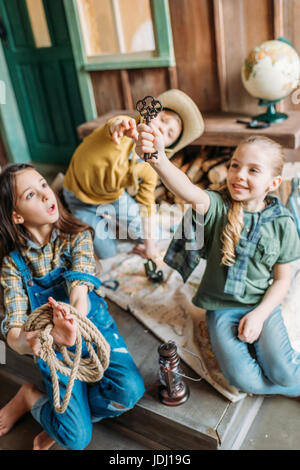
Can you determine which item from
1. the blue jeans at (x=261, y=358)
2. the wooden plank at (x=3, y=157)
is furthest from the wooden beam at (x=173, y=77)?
the wooden plank at (x=3, y=157)

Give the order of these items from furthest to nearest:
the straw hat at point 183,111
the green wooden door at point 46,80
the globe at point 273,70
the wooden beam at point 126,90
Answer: the green wooden door at point 46,80 → the wooden beam at point 126,90 → the globe at point 273,70 → the straw hat at point 183,111

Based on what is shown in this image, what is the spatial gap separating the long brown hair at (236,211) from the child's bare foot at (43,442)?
81 centimetres

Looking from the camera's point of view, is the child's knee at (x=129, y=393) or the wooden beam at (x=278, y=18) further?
the wooden beam at (x=278, y=18)

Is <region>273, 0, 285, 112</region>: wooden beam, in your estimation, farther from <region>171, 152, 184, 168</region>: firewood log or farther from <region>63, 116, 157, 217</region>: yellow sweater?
<region>63, 116, 157, 217</region>: yellow sweater

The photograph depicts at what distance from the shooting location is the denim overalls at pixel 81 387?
4.18 ft

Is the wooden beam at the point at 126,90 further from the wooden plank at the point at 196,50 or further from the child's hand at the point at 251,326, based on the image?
the child's hand at the point at 251,326

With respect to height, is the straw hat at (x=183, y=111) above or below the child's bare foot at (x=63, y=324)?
above

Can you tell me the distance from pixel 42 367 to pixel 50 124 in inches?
95.8

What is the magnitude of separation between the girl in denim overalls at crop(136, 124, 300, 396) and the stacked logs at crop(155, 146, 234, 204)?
100cm

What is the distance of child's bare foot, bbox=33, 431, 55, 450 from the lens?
1363mm

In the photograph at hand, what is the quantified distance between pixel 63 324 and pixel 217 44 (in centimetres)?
176

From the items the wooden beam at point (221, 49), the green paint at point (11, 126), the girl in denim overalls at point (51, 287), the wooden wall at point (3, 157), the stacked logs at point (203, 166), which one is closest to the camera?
the girl in denim overalls at point (51, 287)

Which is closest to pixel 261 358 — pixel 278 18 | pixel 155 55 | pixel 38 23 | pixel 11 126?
pixel 278 18

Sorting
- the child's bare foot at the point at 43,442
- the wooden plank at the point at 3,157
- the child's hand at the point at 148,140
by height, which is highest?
the child's hand at the point at 148,140
